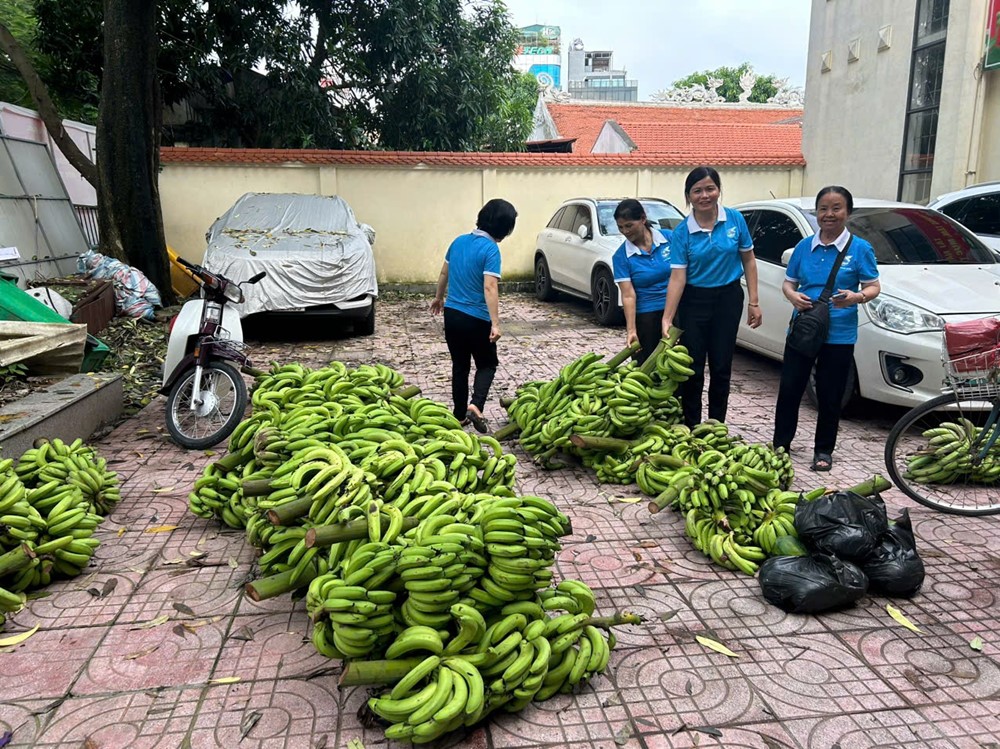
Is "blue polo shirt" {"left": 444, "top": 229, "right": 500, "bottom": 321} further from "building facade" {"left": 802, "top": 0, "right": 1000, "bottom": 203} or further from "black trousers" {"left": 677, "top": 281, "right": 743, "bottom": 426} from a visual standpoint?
"building facade" {"left": 802, "top": 0, "right": 1000, "bottom": 203}

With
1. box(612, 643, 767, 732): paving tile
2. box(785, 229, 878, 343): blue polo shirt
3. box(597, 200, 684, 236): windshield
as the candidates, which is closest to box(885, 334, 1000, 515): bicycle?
box(785, 229, 878, 343): blue polo shirt

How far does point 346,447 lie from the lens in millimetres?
3209

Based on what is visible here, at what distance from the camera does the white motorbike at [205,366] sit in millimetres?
5113

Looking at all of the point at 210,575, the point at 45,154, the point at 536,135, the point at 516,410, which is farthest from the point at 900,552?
the point at 536,135

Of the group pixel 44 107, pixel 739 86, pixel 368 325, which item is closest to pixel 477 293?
pixel 368 325

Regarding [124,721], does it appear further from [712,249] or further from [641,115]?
[641,115]

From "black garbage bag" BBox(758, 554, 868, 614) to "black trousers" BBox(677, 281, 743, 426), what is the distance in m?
1.87

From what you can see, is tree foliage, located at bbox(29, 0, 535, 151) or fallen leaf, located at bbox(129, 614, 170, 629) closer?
fallen leaf, located at bbox(129, 614, 170, 629)

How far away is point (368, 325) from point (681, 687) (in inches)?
300

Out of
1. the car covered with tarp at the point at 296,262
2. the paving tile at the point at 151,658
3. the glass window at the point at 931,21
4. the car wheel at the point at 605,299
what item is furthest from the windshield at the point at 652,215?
the paving tile at the point at 151,658

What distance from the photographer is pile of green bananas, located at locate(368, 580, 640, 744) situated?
2160mm

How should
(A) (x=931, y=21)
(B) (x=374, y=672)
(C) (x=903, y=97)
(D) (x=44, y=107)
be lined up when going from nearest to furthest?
(B) (x=374, y=672) < (D) (x=44, y=107) < (A) (x=931, y=21) < (C) (x=903, y=97)

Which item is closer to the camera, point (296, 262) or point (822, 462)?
point (822, 462)

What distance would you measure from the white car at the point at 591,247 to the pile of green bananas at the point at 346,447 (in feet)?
19.8
